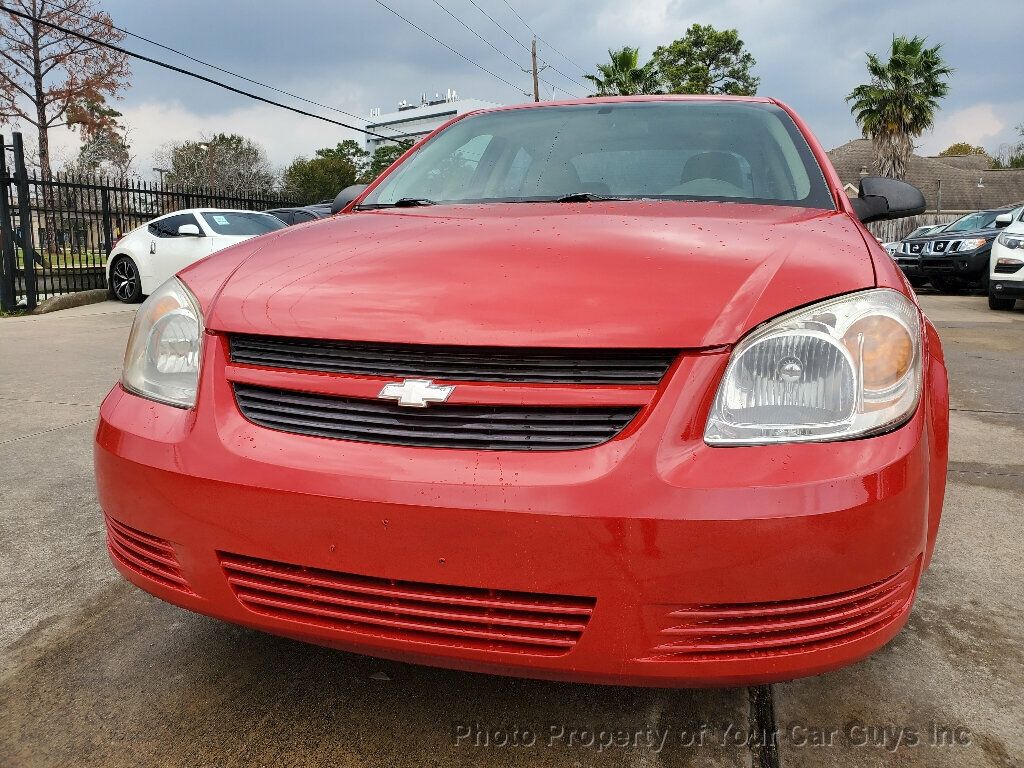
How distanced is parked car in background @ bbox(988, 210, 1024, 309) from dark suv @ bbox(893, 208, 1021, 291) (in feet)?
9.55

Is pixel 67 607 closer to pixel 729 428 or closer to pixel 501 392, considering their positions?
pixel 501 392

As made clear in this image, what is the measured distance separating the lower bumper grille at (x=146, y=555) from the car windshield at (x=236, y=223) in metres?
9.34

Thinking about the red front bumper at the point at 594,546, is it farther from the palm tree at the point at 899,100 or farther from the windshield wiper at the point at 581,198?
the palm tree at the point at 899,100

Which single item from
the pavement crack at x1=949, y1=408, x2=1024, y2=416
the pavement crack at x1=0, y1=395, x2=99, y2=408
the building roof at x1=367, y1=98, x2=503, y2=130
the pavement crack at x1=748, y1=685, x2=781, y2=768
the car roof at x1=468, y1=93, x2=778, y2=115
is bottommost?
the pavement crack at x1=0, y1=395, x2=99, y2=408

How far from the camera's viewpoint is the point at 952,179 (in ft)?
168

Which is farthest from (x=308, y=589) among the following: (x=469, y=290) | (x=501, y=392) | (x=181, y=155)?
(x=181, y=155)

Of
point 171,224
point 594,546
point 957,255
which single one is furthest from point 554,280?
point 957,255

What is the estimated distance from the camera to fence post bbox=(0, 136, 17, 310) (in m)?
9.35

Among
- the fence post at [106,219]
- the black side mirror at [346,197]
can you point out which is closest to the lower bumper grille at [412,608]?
the black side mirror at [346,197]

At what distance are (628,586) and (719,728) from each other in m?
0.59

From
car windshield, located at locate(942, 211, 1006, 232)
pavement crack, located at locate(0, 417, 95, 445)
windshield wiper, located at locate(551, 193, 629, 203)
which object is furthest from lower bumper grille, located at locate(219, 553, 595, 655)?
car windshield, located at locate(942, 211, 1006, 232)

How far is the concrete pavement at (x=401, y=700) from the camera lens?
1.53 m

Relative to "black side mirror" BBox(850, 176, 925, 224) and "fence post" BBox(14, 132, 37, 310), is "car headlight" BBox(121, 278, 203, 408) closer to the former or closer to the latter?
"black side mirror" BBox(850, 176, 925, 224)

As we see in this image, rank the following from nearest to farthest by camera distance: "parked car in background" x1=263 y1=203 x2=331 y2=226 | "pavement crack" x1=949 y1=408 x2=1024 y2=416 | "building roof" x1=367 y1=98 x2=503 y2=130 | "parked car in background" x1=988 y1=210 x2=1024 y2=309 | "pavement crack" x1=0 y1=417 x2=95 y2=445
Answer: "pavement crack" x1=0 y1=417 x2=95 y2=445 → "pavement crack" x1=949 y1=408 x2=1024 y2=416 → "parked car in background" x1=988 y1=210 x2=1024 y2=309 → "parked car in background" x1=263 y1=203 x2=331 y2=226 → "building roof" x1=367 y1=98 x2=503 y2=130
